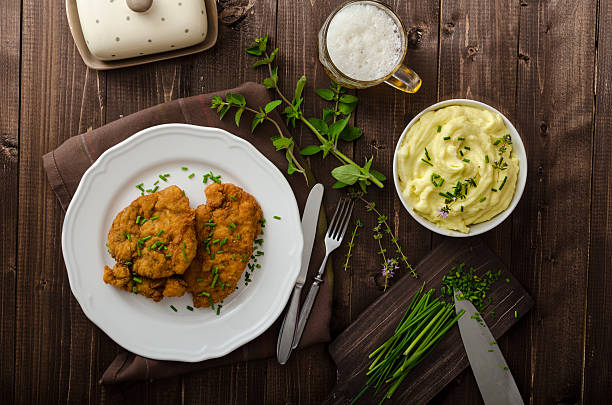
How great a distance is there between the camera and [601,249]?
9.19 ft

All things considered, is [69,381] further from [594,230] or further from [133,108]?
[594,230]

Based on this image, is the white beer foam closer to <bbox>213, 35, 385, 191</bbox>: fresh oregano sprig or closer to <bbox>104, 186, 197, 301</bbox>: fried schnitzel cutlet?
<bbox>213, 35, 385, 191</bbox>: fresh oregano sprig

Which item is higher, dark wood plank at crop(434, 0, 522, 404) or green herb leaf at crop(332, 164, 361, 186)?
dark wood plank at crop(434, 0, 522, 404)

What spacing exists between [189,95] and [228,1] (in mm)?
614

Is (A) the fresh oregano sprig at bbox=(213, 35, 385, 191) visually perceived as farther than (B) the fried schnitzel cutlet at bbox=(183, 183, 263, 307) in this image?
Yes

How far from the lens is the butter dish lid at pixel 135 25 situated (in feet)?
7.76

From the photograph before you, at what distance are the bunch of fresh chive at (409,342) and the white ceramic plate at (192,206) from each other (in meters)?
0.71

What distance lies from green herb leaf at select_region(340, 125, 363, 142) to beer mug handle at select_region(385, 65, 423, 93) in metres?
0.34

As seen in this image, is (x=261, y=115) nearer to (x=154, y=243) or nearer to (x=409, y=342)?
(x=154, y=243)

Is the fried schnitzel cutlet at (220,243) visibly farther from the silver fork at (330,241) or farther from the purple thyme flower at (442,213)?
the purple thyme flower at (442,213)

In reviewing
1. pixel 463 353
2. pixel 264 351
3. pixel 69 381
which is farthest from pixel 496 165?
pixel 69 381

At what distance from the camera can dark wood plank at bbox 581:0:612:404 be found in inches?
109

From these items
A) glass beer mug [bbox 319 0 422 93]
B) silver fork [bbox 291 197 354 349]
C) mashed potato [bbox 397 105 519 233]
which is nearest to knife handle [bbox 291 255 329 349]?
silver fork [bbox 291 197 354 349]

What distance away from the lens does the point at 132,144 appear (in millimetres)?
2404
